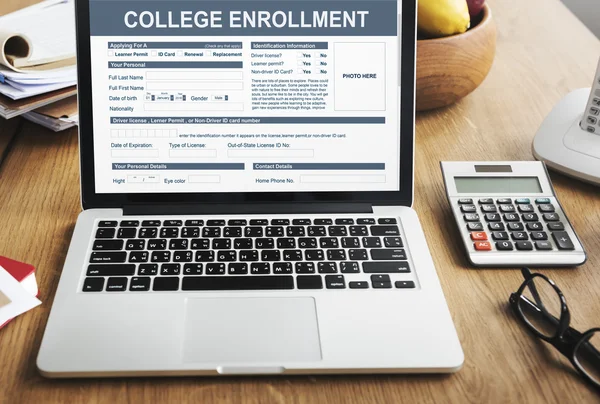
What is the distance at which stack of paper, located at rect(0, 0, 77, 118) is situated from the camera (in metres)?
1.00

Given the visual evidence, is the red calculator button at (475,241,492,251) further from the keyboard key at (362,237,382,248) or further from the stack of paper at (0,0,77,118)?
the stack of paper at (0,0,77,118)

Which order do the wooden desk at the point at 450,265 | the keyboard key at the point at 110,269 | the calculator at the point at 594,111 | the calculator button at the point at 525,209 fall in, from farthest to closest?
1. the calculator at the point at 594,111
2. the calculator button at the point at 525,209
3. the keyboard key at the point at 110,269
4. the wooden desk at the point at 450,265

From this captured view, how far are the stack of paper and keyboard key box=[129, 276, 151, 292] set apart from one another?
0.42 meters

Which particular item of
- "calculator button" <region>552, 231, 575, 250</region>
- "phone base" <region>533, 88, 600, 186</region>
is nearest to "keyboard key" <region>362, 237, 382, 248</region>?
"calculator button" <region>552, 231, 575, 250</region>

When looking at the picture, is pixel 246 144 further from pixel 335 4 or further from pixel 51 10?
pixel 51 10

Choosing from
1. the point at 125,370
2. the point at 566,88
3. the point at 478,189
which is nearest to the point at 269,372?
the point at 125,370

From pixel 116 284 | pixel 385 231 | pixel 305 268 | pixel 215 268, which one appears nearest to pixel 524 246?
pixel 385 231

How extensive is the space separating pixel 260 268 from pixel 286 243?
2.1 inches

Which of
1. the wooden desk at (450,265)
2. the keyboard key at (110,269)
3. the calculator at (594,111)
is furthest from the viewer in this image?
the calculator at (594,111)

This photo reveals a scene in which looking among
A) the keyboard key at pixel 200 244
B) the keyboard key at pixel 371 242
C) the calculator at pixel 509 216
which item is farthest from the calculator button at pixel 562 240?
the keyboard key at pixel 200 244

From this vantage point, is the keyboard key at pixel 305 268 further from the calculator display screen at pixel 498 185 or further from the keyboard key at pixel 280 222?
the calculator display screen at pixel 498 185

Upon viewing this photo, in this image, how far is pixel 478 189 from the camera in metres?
0.88

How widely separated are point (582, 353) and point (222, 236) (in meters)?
0.41

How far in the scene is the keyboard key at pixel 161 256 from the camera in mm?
753
